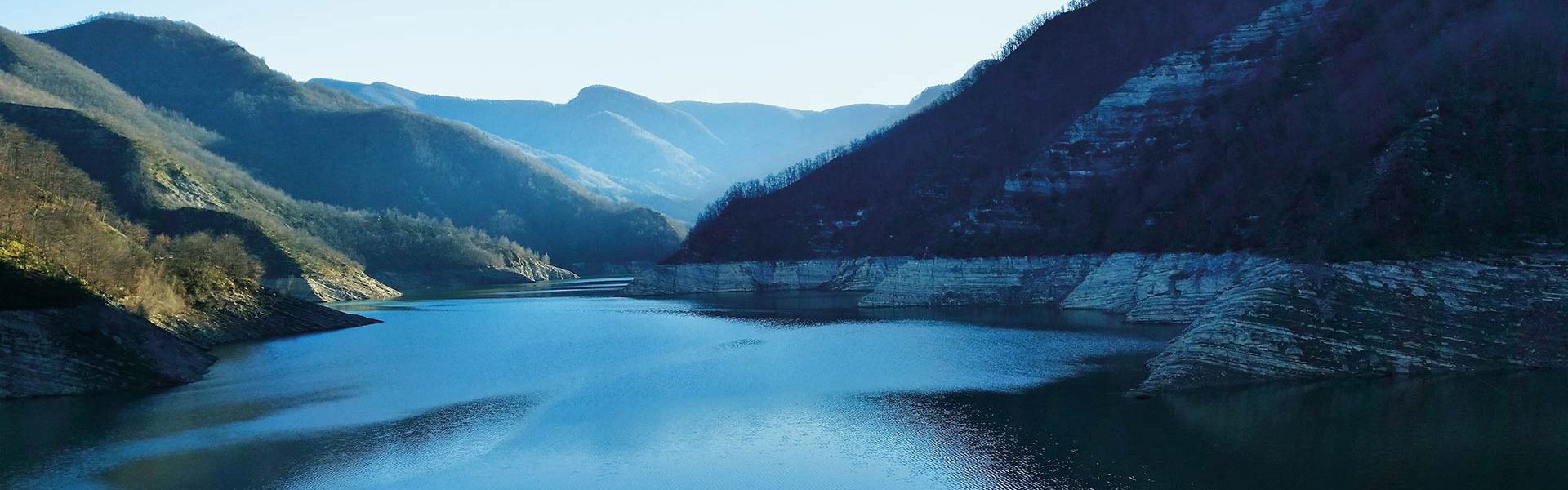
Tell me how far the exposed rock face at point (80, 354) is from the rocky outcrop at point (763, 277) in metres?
79.4

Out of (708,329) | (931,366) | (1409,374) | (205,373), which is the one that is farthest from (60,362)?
(1409,374)

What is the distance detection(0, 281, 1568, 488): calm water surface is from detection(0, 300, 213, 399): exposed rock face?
130 cm

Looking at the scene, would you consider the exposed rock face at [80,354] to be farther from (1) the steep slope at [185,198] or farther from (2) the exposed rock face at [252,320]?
(1) the steep slope at [185,198]

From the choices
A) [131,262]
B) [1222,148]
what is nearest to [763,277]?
[1222,148]

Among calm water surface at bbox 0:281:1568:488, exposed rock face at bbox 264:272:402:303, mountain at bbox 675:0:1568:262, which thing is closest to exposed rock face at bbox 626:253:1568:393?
mountain at bbox 675:0:1568:262

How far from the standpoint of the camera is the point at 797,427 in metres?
38.5

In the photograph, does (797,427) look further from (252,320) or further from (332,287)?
(332,287)

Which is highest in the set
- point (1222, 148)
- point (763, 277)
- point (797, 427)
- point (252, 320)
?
point (1222, 148)

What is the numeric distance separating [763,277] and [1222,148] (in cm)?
6431

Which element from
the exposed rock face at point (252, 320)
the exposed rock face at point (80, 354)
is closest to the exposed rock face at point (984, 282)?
the exposed rock face at point (252, 320)

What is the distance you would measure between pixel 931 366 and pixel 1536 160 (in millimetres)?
29874

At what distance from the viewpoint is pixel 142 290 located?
64.2 metres

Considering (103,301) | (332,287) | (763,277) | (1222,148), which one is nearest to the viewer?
(103,301)

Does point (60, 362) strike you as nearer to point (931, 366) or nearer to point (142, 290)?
point (142, 290)
